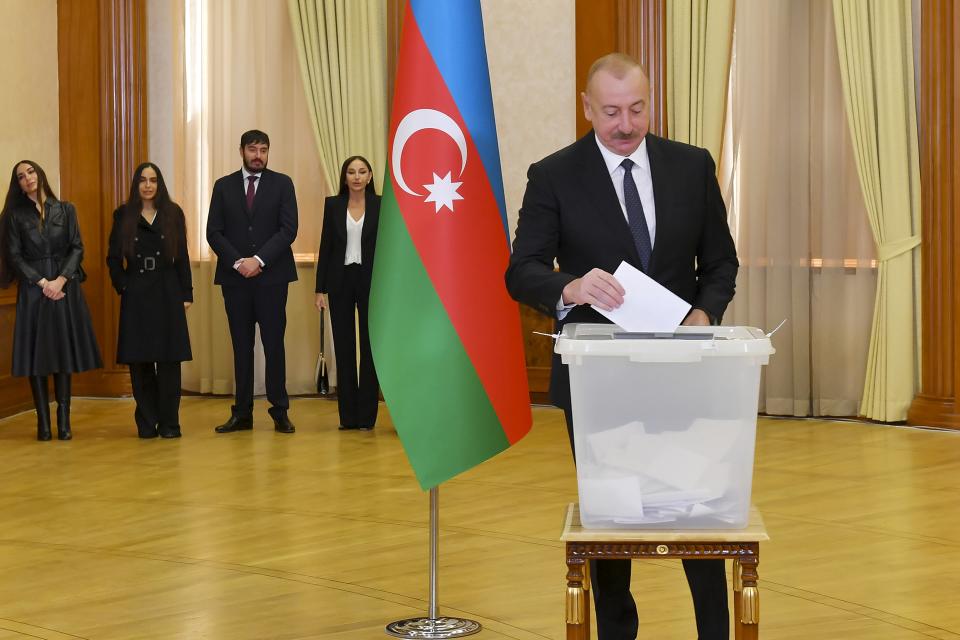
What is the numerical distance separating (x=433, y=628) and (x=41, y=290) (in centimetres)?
460

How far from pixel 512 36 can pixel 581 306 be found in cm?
632

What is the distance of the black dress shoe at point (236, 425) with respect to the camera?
25.8ft

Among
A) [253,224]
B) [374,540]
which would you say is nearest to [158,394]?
[253,224]

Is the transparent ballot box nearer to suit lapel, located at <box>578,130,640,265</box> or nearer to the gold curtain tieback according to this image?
suit lapel, located at <box>578,130,640,265</box>

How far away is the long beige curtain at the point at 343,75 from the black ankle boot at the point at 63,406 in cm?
242

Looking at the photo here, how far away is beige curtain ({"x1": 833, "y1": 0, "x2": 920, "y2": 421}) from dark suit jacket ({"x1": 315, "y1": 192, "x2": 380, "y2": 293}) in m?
2.92

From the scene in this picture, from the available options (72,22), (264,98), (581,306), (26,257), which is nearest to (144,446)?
(26,257)

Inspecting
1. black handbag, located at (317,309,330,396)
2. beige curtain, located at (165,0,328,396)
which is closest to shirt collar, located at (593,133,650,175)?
black handbag, located at (317,309,330,396)

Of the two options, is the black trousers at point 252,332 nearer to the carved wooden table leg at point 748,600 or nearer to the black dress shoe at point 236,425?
the black dress shoe at point 236,425

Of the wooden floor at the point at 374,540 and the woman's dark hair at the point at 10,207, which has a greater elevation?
the woman's dark hair at the point at 10,207

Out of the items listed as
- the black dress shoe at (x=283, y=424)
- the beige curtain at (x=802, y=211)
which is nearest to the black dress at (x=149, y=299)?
the black dress shoe at (x=283, y=424)

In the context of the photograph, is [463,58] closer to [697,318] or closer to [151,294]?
[697,318]

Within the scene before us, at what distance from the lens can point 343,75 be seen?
30.6 ft

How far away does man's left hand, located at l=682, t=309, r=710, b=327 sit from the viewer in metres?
2.83
